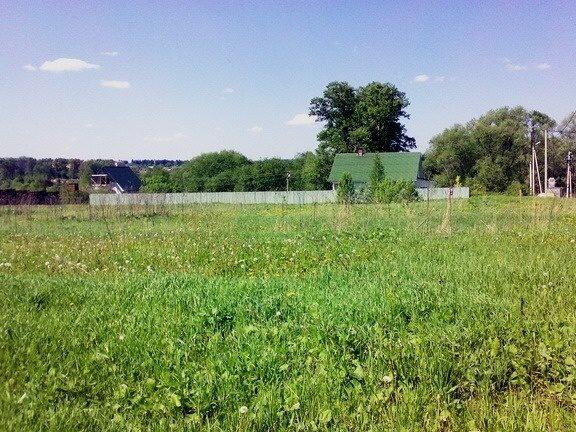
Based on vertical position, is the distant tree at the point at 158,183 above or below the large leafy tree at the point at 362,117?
below

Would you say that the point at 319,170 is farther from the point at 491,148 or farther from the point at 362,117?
the point at 491,148

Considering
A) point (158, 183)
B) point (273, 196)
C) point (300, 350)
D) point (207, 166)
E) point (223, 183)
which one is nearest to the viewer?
point (300, 350)

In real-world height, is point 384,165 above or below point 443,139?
below

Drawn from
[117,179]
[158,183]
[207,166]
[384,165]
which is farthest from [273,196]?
[207,166]

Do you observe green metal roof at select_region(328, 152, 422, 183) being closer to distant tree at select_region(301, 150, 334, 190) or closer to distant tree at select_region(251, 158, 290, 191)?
distant tree at select_region(301, 150, 334, 190)

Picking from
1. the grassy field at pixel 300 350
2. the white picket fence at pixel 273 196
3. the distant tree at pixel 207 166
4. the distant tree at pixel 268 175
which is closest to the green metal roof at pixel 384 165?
the white picket fence at pixel 273 196

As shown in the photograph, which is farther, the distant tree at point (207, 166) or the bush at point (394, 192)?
the distant tree at point (207, 166)

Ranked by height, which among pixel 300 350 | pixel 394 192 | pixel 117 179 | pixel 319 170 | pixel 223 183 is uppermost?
pixel 319 170

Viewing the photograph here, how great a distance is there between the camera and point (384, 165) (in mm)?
→ 57344

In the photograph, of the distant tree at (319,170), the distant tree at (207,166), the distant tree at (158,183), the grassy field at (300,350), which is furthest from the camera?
the distant tree at (207,166)

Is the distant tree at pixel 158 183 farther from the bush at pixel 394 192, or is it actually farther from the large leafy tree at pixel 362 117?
the bush at pixel 394 192

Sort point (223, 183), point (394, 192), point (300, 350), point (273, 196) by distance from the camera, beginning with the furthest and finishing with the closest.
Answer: point (223, 183) < point (273, 196) < point (394, 192) < point (300, 350)

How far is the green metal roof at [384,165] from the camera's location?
55.6m

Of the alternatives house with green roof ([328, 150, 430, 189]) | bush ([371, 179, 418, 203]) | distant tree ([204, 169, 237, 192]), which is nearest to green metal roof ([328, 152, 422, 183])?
house with green roof ([328, 150, 430, 189])
